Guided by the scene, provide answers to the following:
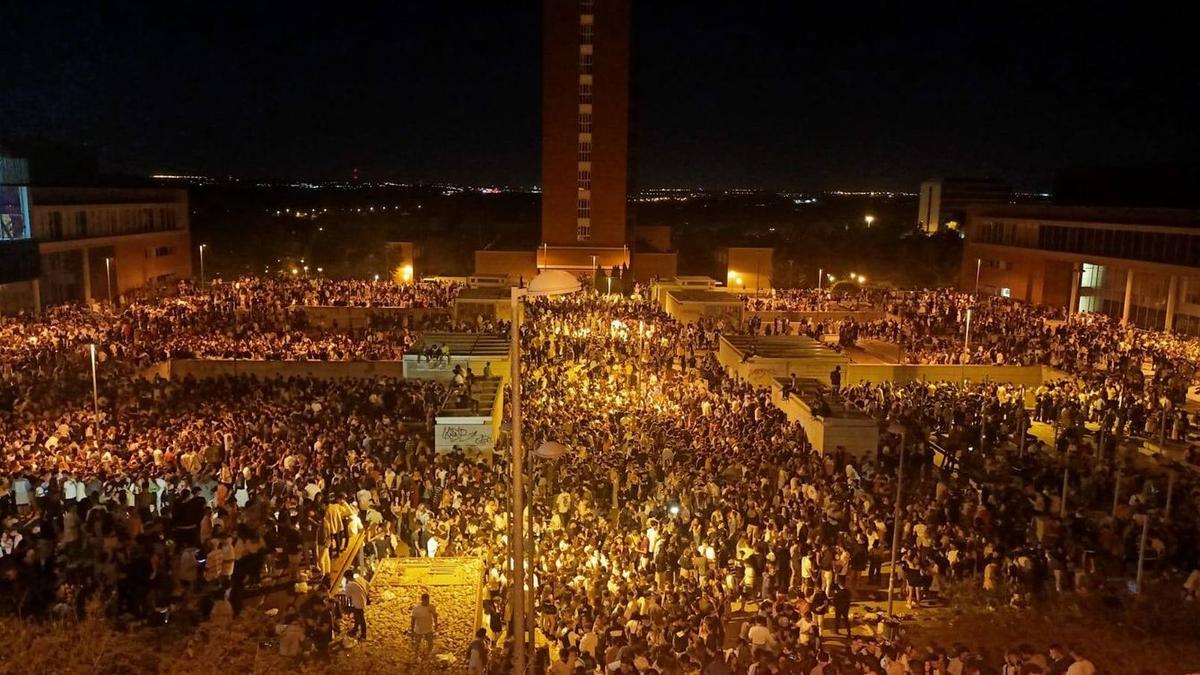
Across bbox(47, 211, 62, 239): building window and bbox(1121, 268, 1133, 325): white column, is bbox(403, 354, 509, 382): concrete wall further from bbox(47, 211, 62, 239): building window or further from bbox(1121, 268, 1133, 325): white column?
bbox(1121, 268, 1133, 325): white column

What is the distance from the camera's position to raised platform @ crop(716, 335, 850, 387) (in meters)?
22.6

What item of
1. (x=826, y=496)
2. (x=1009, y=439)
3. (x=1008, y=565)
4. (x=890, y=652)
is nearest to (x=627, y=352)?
(x=1009, y=439)

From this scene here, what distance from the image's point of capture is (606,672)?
28.0 feet

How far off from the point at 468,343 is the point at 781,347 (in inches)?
337

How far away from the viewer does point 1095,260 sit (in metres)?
Result: 37.9

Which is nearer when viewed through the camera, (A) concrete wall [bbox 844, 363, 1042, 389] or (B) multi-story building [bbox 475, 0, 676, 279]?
(A) concrete wall [bbox 844, 363, 1042, 389]

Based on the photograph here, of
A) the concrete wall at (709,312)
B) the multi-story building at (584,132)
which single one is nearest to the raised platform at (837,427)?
the concrete wall at (709,312)

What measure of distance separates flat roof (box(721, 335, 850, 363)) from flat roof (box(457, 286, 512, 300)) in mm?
10811

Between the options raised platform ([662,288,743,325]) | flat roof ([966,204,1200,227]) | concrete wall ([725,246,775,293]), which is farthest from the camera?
concrete wall ([725,246,775,293])

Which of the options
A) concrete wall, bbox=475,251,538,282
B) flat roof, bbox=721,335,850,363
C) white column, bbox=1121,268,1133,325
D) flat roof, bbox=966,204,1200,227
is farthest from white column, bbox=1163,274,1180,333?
concrete wall, bbox=475,251,538,282

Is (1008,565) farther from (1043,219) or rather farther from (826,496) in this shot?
(1043,219)

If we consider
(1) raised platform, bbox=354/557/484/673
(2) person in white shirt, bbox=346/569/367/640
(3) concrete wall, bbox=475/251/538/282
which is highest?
(3) concrete wall, bbox=475/251/538/282

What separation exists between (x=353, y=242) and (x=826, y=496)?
64.4 meters

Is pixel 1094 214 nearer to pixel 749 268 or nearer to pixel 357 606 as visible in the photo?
pixel 749 268
